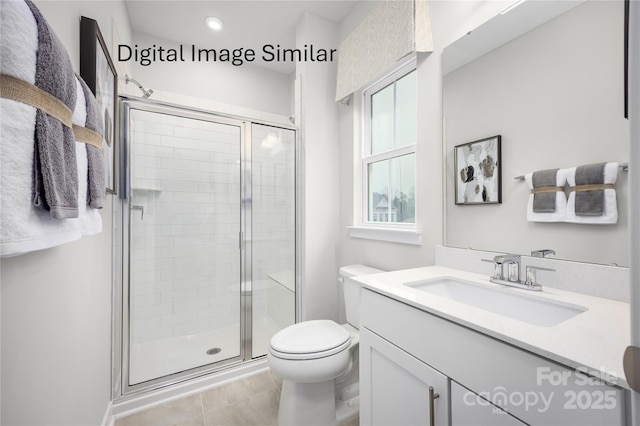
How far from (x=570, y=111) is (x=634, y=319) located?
899 millimetres

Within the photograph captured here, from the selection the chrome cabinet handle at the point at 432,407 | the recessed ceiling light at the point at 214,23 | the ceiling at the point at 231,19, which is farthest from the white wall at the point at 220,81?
the chrome cabinet handle at the point at 432,407

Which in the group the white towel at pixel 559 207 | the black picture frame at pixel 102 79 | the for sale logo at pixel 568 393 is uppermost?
the black picture frame at pixel 102 79

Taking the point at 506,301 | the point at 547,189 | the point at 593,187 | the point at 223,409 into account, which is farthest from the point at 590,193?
the point at 223,409

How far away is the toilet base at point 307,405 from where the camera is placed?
52.9 inches

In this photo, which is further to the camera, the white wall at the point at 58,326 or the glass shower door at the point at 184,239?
the glass shower door at the point at 184,239

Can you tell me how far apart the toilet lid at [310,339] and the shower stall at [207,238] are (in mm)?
688

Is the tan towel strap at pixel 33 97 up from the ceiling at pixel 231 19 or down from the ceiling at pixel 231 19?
down

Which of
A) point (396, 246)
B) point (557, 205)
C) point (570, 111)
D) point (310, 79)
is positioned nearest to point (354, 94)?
point (310, 79)

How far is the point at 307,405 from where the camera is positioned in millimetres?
1356

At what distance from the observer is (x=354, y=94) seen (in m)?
2.03

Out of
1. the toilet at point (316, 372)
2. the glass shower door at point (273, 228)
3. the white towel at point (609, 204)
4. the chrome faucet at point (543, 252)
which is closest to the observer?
the white towel at point (609, 204)

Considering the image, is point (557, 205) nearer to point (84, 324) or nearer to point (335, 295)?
point (335, 295)

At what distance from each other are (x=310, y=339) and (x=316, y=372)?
16 centimetres

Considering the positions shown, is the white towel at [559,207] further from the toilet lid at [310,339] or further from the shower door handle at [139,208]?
the shower door handle at [139,208]
